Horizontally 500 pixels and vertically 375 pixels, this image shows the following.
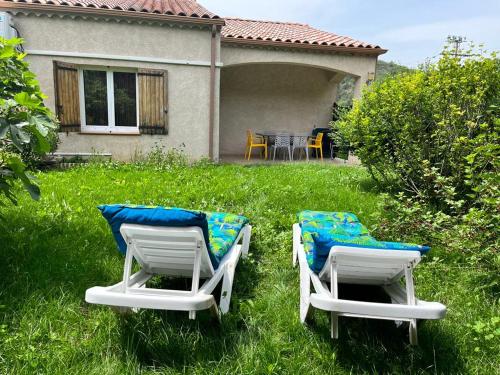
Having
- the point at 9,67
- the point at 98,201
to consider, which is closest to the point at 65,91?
the point at 98,201

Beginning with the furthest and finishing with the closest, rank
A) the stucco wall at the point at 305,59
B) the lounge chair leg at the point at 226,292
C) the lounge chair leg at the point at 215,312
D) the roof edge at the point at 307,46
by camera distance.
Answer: the stucco wall at the point at 305,59
the roof edge at the point at 307,46
the lounge chair leg at the point at 226,292
the lounge chair leg at the point at 215,312

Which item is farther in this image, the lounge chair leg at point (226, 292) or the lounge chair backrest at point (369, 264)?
the lounge chair leg at point (226, 292)

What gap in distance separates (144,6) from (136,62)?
1375mm

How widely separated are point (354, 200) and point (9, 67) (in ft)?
14.7

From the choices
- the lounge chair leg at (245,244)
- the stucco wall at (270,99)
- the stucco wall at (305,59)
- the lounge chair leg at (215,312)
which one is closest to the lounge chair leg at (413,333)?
the lounge chair leg at (215,312)

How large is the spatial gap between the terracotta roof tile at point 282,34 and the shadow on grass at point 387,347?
8.47 metres

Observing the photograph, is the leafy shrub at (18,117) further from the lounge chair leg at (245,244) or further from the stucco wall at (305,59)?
the stucco wall at (305,59)

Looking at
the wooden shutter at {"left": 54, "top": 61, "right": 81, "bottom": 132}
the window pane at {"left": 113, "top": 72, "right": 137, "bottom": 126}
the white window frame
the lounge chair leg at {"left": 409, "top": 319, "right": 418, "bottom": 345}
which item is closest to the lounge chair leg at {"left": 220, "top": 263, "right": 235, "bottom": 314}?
the lounge chair leg at {"left": 409, "top": 319, "right": 418, "bottom": 345}

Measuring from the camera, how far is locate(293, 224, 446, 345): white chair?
1972 millimetres

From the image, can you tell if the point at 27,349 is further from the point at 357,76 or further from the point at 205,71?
the point at 357,76

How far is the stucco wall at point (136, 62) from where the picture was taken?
26.5 feet

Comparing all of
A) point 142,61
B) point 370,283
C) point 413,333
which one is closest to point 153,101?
point 142,61

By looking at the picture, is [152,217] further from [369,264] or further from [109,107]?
[109,107]

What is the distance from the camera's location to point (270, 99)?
12.8 m
